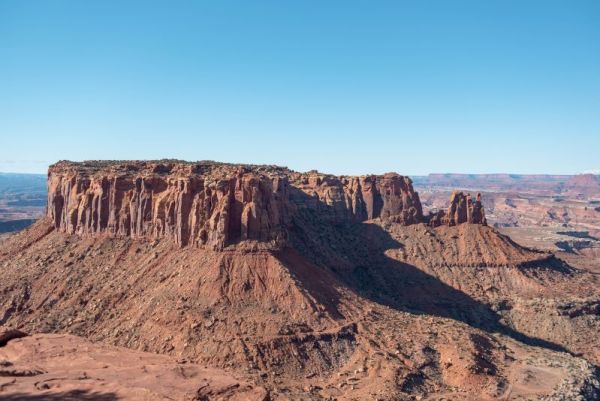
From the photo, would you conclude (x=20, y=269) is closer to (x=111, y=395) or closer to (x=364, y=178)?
(x=111, y=395)

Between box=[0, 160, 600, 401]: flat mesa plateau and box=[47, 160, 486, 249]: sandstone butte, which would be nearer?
box=[0, 160, 600, 401]: flat mesa plateau

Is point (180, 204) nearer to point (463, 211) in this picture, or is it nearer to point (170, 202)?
point (170, 202)

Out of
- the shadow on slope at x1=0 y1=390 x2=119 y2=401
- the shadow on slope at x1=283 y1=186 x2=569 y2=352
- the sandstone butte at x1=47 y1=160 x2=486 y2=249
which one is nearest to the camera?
the shadow on slope at x1=0 y1=390 x2=119 y2=401

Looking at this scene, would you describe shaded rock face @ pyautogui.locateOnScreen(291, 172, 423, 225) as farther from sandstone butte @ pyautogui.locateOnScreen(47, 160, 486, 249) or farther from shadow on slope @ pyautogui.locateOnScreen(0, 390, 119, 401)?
shadow on slope @ pyautogui.locateOnScreen(0, 390, 119, 401)

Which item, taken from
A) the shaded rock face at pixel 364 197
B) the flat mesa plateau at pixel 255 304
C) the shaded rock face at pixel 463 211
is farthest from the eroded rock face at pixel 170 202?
the shaded rock face at pixel 463 211

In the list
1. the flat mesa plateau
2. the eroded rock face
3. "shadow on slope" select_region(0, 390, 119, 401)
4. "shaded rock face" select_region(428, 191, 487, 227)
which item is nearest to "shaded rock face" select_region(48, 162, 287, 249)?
the eroded rock face

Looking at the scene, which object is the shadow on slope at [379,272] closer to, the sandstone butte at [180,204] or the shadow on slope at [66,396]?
the sandstone butte at [180,204]

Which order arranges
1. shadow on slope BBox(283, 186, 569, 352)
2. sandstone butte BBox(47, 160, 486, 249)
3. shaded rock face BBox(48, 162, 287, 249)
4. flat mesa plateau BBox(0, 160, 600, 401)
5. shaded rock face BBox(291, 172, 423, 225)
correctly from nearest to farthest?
flat mesa plateau BBox(0, 160, 600, 401), shaded rock face BBox(48, 162, 287, 249), sandstone butte BBox(47, 160, 486, 249), shadow on slope BBox(283, 186, 569, 352), shaded rock face BBox(291, 172, 423, 225)
